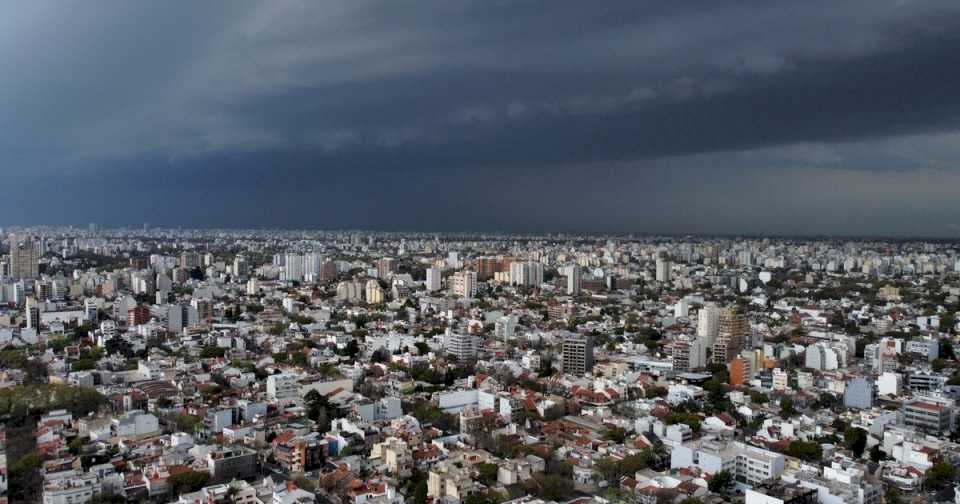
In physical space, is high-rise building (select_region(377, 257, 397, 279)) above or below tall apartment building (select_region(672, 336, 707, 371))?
above

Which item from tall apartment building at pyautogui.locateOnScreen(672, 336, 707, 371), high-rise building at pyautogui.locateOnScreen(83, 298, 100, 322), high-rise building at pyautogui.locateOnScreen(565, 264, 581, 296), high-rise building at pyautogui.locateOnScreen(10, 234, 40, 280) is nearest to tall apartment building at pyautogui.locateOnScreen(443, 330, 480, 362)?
tall apartment building at pyautogui.locateOnScreen(672, 336, 707, 371)

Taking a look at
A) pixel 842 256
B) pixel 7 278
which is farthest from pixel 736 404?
pixel 842 256

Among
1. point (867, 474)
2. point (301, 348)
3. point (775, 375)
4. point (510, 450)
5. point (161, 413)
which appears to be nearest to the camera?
point (867, 474)

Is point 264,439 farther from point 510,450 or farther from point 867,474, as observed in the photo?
point 867,474

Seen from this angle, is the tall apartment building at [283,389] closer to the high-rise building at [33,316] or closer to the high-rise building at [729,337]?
the high-rise building at [729,337]

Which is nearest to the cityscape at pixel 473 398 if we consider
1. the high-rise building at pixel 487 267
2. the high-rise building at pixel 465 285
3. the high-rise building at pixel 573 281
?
the high-rise building at pixel 465 285

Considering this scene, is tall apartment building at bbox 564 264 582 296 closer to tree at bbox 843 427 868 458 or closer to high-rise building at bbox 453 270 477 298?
high-rise building at bbox 453 270 477 298
